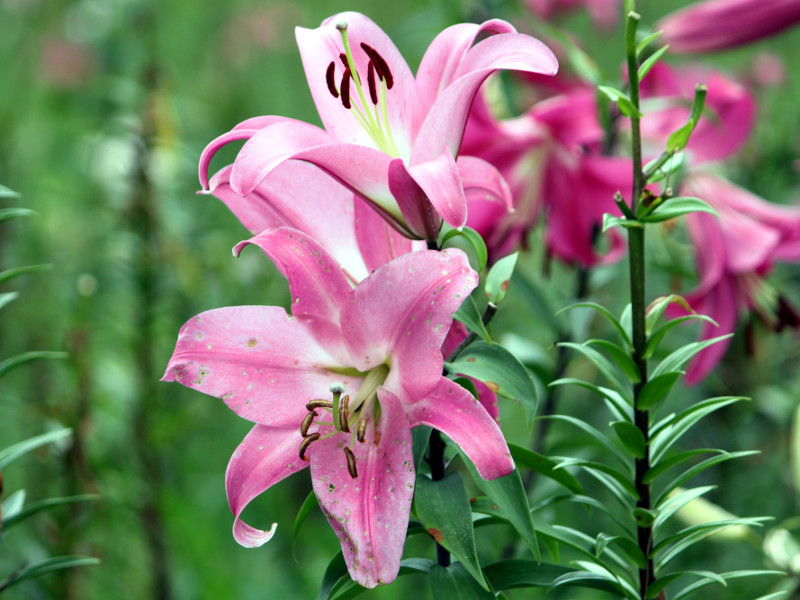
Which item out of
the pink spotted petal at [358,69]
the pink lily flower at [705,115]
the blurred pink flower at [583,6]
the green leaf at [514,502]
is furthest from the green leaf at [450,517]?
the blurred pink flower at [583,6]

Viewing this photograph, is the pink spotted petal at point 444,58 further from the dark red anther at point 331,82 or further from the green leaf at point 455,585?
the green leaf at point 455,585

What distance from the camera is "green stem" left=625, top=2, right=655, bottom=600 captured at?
0.83ft

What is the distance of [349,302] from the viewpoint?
0.26 meters

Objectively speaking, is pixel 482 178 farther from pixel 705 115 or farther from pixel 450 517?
pixel 705 115

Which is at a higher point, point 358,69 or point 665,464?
point 358,69

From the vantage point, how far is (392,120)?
0.29m

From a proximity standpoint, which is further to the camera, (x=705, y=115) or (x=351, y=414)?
(x=705, y=115)

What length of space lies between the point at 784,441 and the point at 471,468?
1.97ft

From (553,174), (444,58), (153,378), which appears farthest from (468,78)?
(153,378)

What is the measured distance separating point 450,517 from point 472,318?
0.06m

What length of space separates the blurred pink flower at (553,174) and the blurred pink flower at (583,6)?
0.26 m

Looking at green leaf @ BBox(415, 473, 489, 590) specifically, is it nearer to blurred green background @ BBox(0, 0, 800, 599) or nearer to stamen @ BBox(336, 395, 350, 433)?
stamen @ BBox(336, 395, 350, 433)

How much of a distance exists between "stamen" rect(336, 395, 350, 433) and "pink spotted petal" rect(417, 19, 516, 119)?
0.10 meters

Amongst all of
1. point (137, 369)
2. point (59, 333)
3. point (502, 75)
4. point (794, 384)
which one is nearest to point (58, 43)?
point (59, 333)
